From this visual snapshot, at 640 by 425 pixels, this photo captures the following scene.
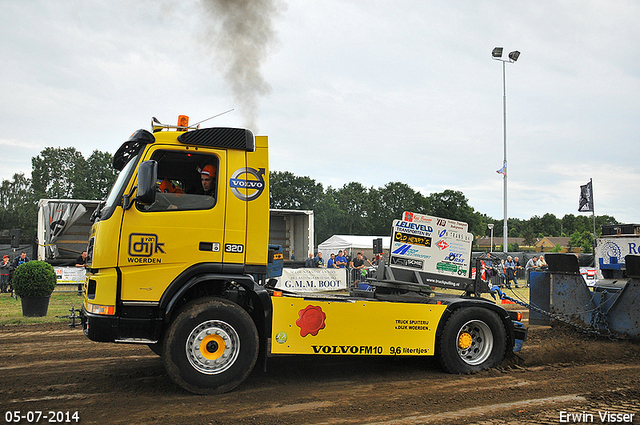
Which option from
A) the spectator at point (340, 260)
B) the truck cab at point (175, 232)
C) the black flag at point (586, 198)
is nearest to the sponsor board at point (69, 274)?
the spectator at point (340, 260)

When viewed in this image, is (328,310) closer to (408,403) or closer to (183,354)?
(408,403)

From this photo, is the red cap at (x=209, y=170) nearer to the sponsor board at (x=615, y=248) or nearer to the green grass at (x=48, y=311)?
the green grass at (x=48, y=311)

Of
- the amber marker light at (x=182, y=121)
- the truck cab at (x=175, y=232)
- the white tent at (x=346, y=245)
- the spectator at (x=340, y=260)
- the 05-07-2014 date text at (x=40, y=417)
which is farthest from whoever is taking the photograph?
the white tent at (x=346, y=245)

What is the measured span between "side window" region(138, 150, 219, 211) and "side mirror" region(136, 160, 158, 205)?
0.34 meters

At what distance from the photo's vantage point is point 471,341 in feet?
20.5

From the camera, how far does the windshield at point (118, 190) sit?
505 centimetres

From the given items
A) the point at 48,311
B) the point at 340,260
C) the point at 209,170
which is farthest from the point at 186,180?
the point at 340,260

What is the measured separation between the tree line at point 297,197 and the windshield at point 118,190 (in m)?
57.2

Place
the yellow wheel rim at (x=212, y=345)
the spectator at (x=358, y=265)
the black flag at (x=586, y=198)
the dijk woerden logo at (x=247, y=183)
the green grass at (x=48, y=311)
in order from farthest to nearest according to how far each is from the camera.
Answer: the black flag at (x=586, y=198) < the spectator at (x=358, y=265) < the green grass at (x=48, y=311) < the dijk woerden logo at (x=247, y=183) < the yellow wheel rim at (x=212, y=345)

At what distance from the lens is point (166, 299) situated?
A: 497 cm

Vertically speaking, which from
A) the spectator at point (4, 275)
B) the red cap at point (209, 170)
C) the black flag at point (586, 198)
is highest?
the black flag at point (586, 198)

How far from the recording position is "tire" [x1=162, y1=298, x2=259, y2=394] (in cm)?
493

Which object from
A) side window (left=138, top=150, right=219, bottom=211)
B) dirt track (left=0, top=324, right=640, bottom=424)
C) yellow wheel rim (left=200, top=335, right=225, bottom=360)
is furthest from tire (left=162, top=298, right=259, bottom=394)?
side window (left=138, top=150, right=219, bottom=211)

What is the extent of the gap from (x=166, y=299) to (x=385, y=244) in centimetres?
3257
